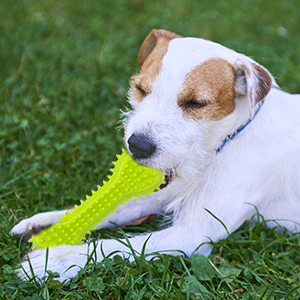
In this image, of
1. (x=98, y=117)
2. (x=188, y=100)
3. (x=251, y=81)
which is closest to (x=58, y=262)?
(x=188, y=100)

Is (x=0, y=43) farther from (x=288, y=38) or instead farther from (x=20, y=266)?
(x=288, y=38)

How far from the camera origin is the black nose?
10.1 ft

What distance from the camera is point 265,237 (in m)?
3.88

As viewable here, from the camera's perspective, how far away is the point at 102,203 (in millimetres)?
3393

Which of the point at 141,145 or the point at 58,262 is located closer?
the point at 141,145

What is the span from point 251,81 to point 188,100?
484mm

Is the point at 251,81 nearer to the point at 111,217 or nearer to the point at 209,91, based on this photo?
the point at 209,91

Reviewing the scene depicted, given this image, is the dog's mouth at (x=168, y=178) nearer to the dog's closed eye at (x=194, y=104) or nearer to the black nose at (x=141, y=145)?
the black nose at (x=141, y=145)

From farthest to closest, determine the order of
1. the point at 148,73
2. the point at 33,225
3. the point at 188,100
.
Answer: the point at 33,225 → the point at 148,73 → the point at 188,100

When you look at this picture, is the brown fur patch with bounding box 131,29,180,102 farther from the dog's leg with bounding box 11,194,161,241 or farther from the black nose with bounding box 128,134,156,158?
the dog's leg with bounding box 11,194,161,241

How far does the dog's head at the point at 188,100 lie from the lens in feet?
10.3

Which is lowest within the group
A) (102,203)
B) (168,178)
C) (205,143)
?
(102,203)

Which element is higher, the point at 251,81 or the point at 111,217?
the point at 251,81

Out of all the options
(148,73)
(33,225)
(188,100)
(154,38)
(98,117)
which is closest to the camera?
(188,100)
